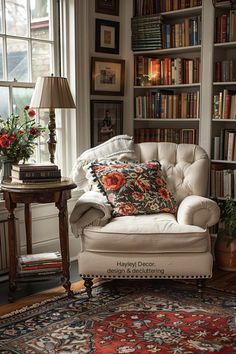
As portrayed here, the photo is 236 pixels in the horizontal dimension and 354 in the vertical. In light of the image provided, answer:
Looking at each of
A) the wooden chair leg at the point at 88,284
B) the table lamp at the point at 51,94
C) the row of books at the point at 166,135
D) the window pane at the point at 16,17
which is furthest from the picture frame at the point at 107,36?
the wooden chair leg at the point at 88,284

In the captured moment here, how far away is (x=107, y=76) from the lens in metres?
4.25

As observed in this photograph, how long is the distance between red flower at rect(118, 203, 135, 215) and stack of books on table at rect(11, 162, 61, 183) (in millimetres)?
475

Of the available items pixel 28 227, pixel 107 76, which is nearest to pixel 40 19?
pixel 107 76

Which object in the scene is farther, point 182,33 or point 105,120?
point 105,120

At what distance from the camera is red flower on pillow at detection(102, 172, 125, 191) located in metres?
3.37

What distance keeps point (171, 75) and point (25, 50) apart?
1.29m

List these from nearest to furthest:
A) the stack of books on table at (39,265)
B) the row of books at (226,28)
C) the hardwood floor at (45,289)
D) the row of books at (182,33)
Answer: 1. the hardwood floor at (45,289)
2. the stack of books on table at (39,265)
3. the row of books at (226,28)
4. the row of books at (182,33)

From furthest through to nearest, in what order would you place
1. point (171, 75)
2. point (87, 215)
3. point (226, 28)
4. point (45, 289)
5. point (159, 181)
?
point (171, 75), point (226, 28), point (159, 181), point (45, 289), point (87, 215)

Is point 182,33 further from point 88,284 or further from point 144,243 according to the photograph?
point 88,284

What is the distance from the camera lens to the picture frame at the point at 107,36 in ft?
13.6

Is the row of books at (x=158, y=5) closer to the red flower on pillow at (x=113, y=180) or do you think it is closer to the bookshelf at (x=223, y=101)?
the bookshelf at (x=223, y=101)

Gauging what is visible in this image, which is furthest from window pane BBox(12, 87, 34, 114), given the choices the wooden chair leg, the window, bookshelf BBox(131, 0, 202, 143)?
the wooden chair leg

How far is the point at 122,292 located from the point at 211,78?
1.89 meters

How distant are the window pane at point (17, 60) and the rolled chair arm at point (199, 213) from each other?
66.2 inches
